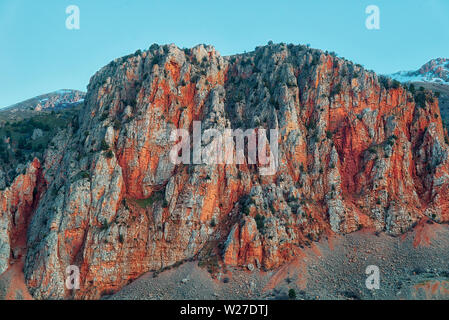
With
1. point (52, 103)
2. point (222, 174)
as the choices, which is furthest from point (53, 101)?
point (222, 174)

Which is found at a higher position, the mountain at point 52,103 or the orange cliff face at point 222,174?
the mountain at point 52,103

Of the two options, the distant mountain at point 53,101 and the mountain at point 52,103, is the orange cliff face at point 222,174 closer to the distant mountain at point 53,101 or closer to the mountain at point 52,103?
the mountain at point 52,103

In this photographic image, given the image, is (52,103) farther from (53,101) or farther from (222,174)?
(222,174)

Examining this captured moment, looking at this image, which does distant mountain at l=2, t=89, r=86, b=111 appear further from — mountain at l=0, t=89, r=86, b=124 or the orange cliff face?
the orange cliff face

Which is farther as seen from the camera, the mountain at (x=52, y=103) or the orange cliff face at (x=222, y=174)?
the mountain at (x=52, y=103)

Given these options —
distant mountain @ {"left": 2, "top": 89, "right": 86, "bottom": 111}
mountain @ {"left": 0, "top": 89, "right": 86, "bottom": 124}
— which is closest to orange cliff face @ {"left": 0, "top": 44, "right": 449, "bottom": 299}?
mountain @ {"left": 0, "top": 89, "right": 86, "bottom": 124}

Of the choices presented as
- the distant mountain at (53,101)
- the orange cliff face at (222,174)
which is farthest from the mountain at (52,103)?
the orange cliff face at (222,174)

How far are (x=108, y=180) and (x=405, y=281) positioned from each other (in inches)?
2043

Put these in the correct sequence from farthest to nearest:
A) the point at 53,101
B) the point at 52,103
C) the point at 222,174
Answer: the point at 53,101 → the point at 52,103 → the point at 222,174

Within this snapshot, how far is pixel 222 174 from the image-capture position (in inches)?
2515

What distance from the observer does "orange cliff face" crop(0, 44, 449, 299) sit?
55.4 m

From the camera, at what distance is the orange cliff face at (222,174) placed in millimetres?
55406

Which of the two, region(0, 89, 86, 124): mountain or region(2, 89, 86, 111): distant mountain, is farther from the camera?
region(2, 89, 86, 111): distant mountain
